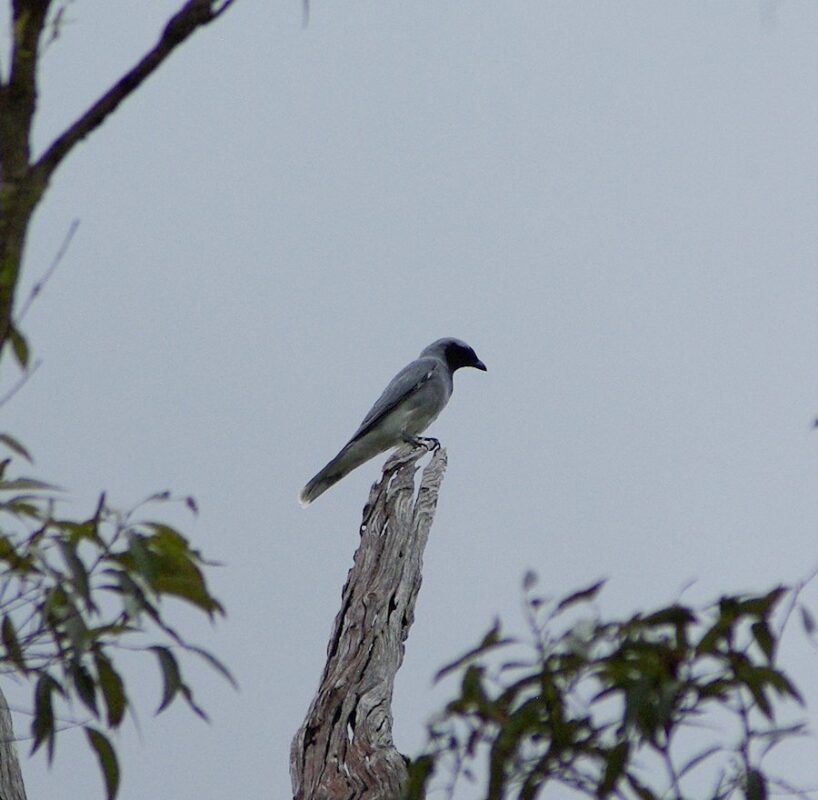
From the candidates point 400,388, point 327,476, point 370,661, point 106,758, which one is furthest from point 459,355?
point 106,758

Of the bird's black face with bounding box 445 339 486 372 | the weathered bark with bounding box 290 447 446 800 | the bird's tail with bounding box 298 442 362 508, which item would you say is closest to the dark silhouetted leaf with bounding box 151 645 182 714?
the weathered bark with bounding box 290 447 446 800

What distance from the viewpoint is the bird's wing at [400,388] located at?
10719mm

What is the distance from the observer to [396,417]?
10.8 meters

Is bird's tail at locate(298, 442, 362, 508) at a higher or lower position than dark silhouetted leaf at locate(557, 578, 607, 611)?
higher

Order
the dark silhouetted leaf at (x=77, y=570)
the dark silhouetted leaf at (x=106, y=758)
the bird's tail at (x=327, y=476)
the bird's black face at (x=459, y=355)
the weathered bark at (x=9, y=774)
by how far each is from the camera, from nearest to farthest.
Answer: the dark silhouetted leaf at (x=77, y=570), the dark silhouetted leaf at (x=106, y=758), the weathered bark at (x=9, y=774), the bird's tail at (x=327, y=476), the bird's black face at (x=459, y=355)

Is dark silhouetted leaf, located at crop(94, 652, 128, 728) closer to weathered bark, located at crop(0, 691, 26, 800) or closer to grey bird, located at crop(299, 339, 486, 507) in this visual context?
weathered bark, located at crop(0, 691, 26, 800)

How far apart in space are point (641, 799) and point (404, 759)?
2.26m

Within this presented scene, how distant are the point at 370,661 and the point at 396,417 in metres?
5.76

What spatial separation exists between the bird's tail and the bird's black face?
Result: 2117mm

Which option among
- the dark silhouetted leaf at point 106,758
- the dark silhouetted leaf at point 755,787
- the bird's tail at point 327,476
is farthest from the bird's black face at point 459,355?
the dark silhouetted leaf at point 755,787

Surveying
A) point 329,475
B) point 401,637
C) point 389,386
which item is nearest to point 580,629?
point 401,637

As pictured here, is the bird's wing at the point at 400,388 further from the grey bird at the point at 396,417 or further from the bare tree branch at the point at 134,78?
the bare tree branch at the point at 134,78

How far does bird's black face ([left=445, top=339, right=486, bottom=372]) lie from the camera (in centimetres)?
1248

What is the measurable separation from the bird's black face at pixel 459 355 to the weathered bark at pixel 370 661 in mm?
6353
